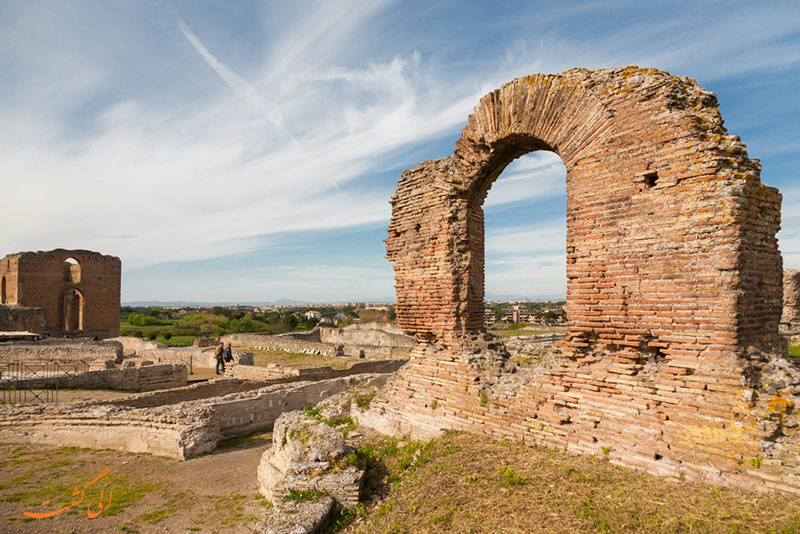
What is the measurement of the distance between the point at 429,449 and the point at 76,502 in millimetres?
5226

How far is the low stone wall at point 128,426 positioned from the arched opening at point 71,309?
28.1 meters

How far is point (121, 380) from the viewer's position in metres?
14.7

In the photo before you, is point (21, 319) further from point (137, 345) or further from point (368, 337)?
point (368, 337)

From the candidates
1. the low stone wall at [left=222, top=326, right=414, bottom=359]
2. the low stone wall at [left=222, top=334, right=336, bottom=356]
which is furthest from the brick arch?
the low stone wall at [left=222, top=334, right=336, bottom=356]

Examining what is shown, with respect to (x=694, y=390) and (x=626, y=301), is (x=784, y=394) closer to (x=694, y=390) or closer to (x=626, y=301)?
(x=694, y=390)

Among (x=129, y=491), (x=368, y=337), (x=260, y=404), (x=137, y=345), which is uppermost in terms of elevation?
(x=260, y=404)

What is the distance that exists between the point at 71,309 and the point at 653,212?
41.5 m

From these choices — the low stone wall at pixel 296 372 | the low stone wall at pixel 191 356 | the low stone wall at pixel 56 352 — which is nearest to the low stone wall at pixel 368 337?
the low stone wall at pixel 296 372

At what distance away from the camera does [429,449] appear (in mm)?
5766

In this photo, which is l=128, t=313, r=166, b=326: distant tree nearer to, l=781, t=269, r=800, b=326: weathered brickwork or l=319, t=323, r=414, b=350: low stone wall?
l=319, t=323, r=414, b=350: low stone wall

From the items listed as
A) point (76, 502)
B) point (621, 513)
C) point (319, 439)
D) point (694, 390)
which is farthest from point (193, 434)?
point (694, 390)

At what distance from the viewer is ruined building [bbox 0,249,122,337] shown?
30406 millimetres

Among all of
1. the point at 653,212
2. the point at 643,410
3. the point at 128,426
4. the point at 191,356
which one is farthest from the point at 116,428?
the point at 191,356

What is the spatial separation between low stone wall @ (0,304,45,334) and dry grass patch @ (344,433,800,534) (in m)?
31.0
